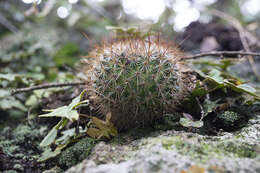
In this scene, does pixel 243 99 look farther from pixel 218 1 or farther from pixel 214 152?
pixel 218 1

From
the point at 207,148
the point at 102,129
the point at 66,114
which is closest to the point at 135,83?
the point at 102,129

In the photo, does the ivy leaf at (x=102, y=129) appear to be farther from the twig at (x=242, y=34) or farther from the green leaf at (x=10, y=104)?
the twig at (x=242, y=34)

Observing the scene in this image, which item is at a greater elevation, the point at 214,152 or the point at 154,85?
the point at 154,85

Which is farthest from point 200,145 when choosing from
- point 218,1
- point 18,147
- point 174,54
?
point 218,1

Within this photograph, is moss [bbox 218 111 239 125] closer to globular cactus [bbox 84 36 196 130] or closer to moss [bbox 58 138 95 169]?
globular cactus [bbox 84 36 196 130]

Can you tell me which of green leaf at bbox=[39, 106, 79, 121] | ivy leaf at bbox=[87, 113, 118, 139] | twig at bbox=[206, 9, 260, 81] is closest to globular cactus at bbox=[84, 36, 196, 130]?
ivy leaf at bbox=[87, 113, 118, 139]

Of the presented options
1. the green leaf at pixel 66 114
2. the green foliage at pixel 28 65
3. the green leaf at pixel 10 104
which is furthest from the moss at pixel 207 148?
the green leaf at pixel 10 104
